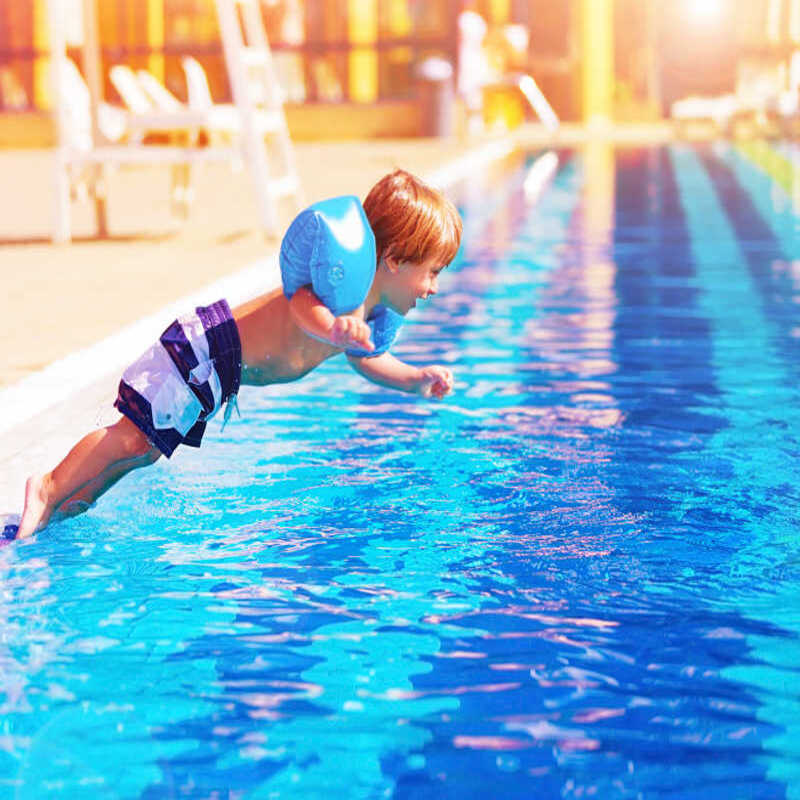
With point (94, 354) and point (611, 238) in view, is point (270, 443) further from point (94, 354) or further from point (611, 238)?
point (611, 238)

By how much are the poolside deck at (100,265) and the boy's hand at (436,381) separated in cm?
104

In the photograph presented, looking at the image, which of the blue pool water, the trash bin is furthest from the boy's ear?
the trash bin

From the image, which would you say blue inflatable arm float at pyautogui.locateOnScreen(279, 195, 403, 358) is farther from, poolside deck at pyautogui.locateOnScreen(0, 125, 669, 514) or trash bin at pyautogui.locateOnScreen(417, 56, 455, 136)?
trash bin at pyautogui.locateOnScreen(417, 56, 455, 136)

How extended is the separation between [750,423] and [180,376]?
209 cm

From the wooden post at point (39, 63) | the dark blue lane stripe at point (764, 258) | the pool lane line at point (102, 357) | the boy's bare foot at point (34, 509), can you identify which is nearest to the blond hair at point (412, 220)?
the boy's bare foot at point (34, 509)

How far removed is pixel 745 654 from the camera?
2.87 meters

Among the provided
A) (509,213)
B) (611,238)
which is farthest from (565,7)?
(611,238)

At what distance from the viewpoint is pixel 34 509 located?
3.57m

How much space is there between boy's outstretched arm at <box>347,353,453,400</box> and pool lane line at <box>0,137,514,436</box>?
1.11 meters

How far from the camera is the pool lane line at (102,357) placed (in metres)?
4.48

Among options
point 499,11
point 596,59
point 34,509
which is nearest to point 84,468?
point 34,509

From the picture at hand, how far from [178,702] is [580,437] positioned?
7.47ft

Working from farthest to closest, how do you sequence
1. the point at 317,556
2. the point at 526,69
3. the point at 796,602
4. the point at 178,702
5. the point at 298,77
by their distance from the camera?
the point at 526,69 → the point at 298,77 → the point at 317,556 → the point at 796,602 → the point at 178,702

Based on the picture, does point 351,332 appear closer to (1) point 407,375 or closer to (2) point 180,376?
(1) point 407,375
